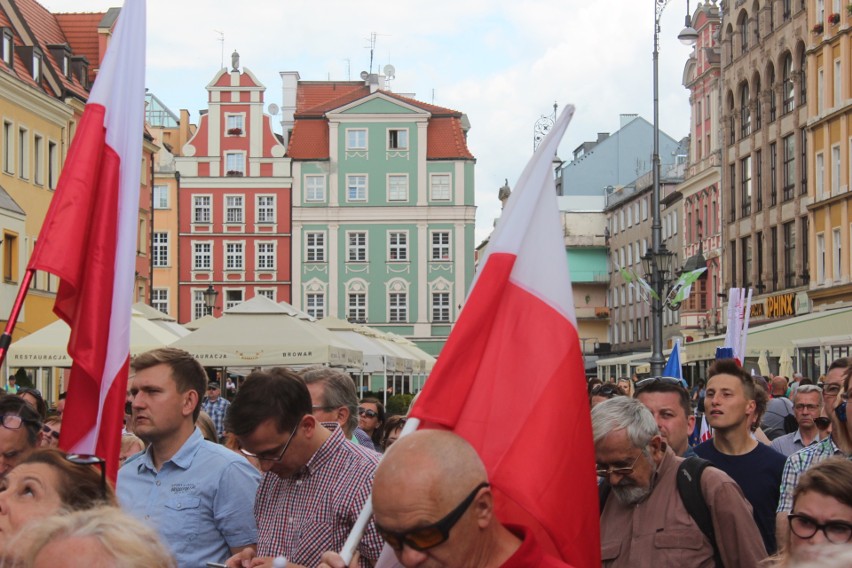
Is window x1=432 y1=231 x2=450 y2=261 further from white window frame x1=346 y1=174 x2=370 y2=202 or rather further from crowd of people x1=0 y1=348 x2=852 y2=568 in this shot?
crowd of people x1=0 y1=348 x2=852 y2=568

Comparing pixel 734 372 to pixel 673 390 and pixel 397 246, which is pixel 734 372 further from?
pixel 397 246

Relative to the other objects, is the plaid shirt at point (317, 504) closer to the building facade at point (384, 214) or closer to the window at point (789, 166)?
the window at point (789, 166)

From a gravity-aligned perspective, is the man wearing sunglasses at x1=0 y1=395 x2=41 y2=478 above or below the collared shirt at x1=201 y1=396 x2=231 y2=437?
above

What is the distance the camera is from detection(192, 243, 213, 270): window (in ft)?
237

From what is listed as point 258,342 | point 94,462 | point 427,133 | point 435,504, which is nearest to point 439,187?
point 427,133

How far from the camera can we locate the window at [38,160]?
40719 mm

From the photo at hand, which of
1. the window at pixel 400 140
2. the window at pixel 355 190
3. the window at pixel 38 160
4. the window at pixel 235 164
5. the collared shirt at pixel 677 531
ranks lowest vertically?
the collared shirt at pixel 677 531

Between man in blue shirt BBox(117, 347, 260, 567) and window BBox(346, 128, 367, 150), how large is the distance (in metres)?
66.7

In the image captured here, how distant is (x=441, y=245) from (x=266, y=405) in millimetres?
67338

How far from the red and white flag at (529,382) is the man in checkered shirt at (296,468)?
2.56 feet

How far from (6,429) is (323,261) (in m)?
66.6

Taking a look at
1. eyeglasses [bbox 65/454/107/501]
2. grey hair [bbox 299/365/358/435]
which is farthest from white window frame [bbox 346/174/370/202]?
eyeglasses [bbox 65/454/107/501]

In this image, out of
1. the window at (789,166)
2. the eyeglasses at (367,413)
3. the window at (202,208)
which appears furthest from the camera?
the window at (202,208)

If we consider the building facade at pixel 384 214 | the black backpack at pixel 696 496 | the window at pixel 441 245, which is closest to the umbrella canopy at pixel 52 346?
the black backpack at pixel 696 496
